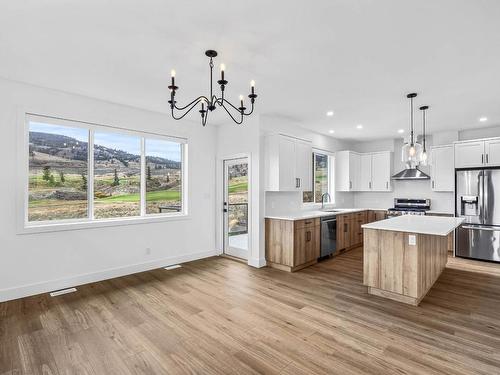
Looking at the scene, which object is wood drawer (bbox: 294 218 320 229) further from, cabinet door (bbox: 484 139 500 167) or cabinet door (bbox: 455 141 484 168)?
cabinet door (bbox: 484 139 500 167)

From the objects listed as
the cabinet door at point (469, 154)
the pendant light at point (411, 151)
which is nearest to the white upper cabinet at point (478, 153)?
the cabinet door at point (469, 154)

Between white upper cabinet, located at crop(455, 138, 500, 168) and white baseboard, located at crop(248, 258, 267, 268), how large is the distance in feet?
15.1

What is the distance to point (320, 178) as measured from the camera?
6.96m

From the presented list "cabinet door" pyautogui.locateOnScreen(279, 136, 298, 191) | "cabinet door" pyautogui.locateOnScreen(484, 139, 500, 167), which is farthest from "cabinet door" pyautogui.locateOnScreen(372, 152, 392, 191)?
"cabinet door" pyautogui.locateOnScreen(279, 136, 298, 191)

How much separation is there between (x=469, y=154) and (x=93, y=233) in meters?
Result: 7.24

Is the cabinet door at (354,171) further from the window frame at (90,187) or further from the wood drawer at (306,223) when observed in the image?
the window frame at (90,187)

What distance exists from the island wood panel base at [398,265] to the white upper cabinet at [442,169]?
302 centimetres

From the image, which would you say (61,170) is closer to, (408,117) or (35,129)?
(35,129)

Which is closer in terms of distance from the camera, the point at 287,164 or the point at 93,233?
the point at 93,233

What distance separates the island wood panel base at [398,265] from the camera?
3346mm

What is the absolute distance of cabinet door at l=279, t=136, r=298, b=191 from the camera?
497 cm

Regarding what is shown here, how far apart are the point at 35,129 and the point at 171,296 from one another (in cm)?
296

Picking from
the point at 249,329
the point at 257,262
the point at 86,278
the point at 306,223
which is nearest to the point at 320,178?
the point at 306,223

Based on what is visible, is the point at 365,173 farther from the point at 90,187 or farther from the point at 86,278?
the point at 86,278
